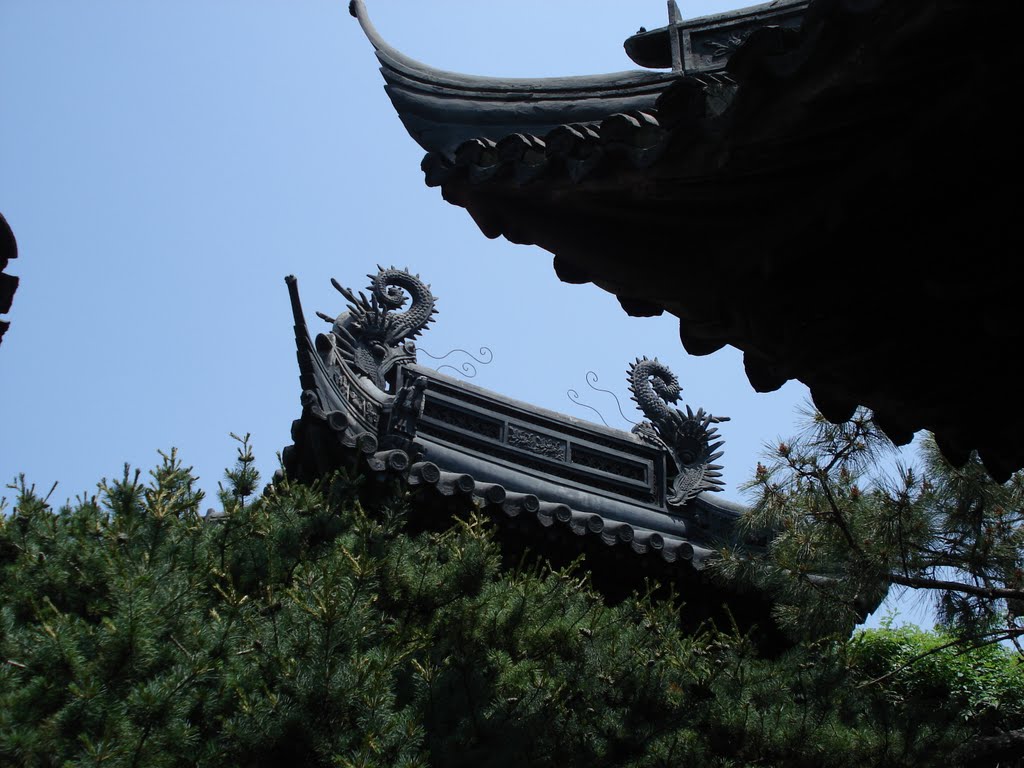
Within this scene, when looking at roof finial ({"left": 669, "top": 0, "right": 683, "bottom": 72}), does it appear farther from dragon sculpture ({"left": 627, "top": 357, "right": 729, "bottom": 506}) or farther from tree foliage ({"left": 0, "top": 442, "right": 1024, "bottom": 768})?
dragon sculpture ({"left": 627, "top": 357, "right": 729, "bottom": 506})

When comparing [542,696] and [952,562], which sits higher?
[952,562]

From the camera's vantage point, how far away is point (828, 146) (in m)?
2.59

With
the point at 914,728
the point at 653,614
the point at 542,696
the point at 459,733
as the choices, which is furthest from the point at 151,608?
the point at 914,728

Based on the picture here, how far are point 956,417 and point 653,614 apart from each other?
10.8ft

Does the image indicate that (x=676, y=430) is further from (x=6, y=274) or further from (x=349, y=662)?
(x=6, y=274)

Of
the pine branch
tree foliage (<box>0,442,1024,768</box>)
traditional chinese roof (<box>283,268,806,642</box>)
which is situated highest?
traditional chinese roof (<box>283,268,806,642</box>)

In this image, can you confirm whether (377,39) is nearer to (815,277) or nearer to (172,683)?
(815,277)

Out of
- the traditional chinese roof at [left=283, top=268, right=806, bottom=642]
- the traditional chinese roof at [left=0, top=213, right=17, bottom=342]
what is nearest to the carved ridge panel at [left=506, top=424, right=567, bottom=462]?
the traditional chinese roof at [left=283, top=268, right=806, bottom=642]

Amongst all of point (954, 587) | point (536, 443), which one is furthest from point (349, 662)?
point (536, 443)

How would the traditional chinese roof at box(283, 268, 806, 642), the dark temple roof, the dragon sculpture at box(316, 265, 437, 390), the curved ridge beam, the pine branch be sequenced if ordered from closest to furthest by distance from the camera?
the dark temple roof
the curved ridge beam
the pine branch
the traditional chinese roof at box(283, 268, 806, 642)
the dragon sculpture at box(316, 265, 437, 390)

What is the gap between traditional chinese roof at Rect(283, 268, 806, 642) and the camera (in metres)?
7.77

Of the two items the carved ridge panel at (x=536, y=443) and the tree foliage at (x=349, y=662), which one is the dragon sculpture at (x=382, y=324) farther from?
the tree foliage at (x=349, y=662)

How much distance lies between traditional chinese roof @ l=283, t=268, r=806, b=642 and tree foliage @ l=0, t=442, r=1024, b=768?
1192mm

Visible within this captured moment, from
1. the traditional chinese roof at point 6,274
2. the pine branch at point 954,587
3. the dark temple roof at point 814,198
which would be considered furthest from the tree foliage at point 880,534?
the traditional chinese roof at point 6,274
